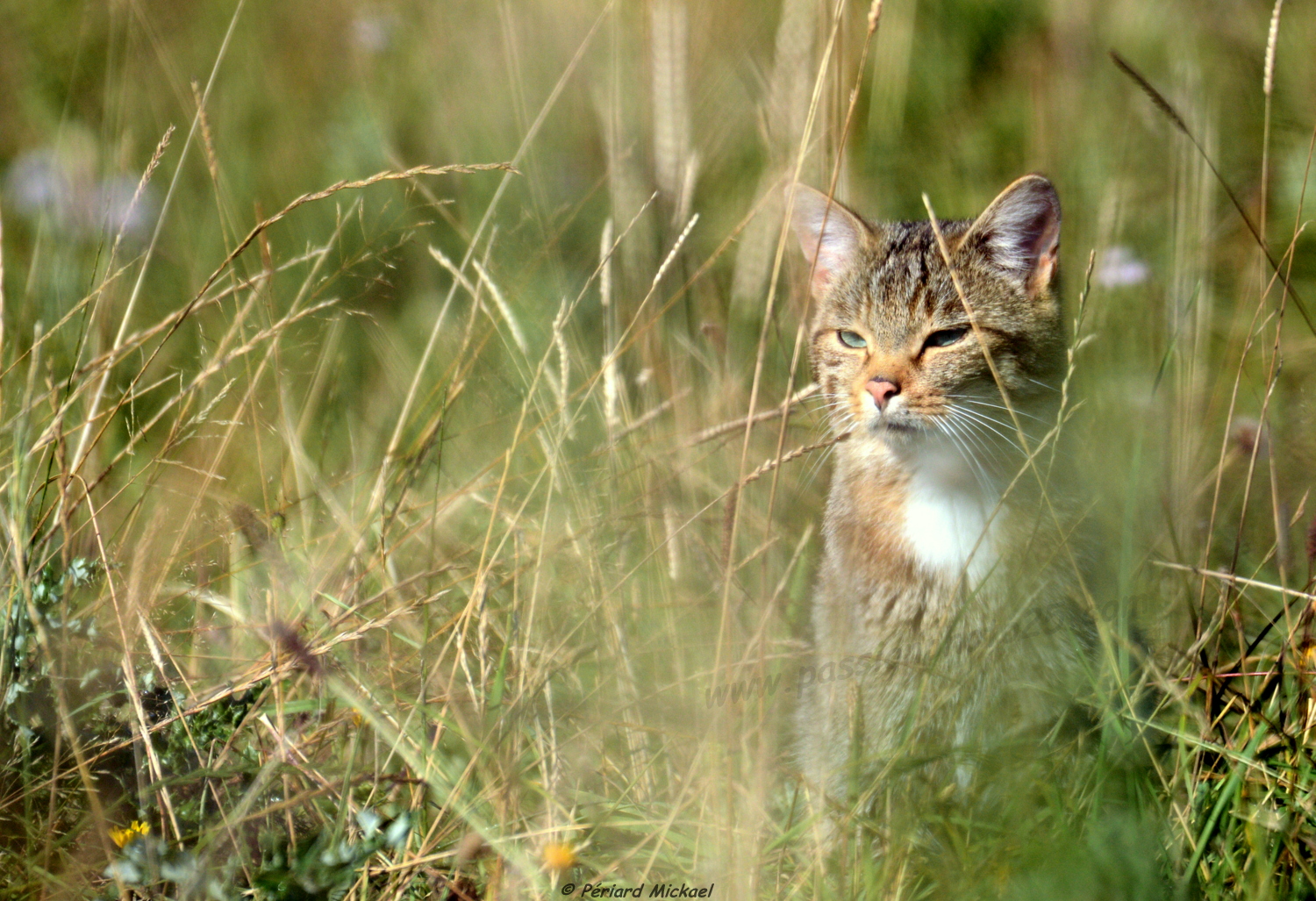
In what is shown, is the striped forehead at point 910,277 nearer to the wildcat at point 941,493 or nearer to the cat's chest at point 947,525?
the wildcat at point 941,493

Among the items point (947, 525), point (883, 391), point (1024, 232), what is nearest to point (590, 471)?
point (883, 391)

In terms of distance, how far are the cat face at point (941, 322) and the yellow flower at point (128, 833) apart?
1.45 m

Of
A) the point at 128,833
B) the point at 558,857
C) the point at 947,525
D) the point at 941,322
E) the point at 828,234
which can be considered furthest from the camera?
the point at 828,234

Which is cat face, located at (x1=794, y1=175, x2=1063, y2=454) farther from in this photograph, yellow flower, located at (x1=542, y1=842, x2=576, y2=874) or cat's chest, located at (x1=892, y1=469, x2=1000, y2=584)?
yellow flower, located at (x1=542, y1=842, x2=576, y2=874)

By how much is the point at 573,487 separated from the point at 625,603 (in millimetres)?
253

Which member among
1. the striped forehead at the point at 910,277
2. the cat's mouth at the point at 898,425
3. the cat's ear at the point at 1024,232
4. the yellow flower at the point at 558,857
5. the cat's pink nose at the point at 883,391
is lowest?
the yellow flower at the point at 558,857

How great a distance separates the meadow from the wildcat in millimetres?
118

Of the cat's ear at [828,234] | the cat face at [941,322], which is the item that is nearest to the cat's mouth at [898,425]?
the cat face at [941,322]

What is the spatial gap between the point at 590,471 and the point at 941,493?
719 millimetres

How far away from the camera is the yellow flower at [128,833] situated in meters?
1.52

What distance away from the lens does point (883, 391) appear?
227 cm

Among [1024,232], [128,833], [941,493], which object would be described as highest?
[1024,232]

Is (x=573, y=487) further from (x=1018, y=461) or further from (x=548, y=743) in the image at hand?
(x=1018, y=461)

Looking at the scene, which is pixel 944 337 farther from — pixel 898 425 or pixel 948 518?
pixel 948 518
